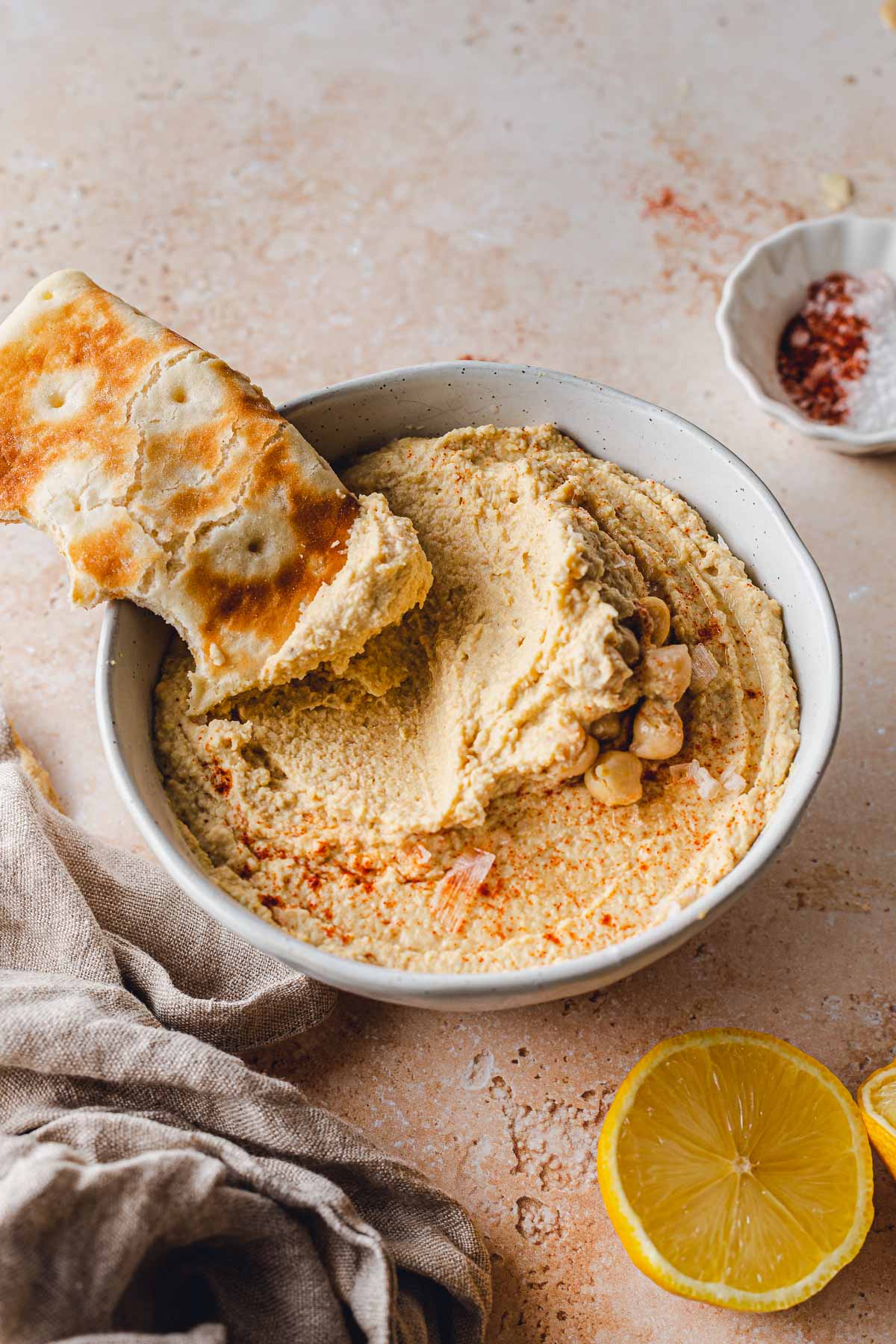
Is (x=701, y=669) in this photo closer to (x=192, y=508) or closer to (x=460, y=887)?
(x=460, y=887)

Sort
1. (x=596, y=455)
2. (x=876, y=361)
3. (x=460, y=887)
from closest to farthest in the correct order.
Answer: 1. (x=460, y=887)
2. (x=596, y=455)
3. (x=876, y=361)

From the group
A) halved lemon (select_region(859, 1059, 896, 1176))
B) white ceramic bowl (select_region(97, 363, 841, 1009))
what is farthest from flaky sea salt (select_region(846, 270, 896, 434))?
halved lemon (select_region(859, 1059, 896, 1176))

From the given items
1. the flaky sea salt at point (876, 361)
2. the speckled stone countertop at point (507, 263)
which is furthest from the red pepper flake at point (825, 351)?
the speckled stone countertop at point (507, 263)

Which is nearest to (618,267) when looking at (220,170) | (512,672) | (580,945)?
(220,170)

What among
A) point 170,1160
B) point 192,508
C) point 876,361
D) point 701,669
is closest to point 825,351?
point 876,361

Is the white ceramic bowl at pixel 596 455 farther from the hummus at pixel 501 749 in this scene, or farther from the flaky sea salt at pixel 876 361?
the flaky sea salt at pixel 876 361

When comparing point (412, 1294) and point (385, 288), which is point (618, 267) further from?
point (412, 1294)
